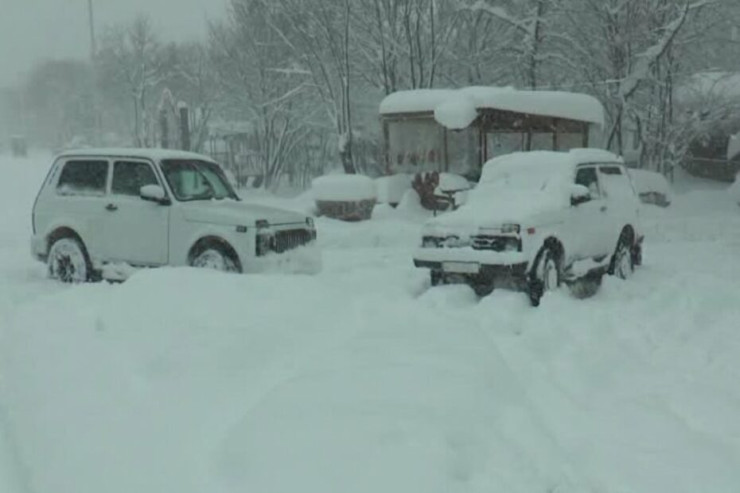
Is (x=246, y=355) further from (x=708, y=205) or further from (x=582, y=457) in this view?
(x=708, y=205)

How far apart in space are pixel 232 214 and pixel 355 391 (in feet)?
16.8

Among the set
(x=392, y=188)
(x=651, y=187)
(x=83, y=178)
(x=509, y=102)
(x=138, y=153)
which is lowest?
(x=651, y=187)

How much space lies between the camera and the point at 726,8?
25.7m

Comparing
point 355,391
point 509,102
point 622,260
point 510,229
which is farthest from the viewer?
point 509,102

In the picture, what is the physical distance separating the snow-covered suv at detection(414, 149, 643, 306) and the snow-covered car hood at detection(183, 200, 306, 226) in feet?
6.10

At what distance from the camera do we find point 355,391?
16.0 ft

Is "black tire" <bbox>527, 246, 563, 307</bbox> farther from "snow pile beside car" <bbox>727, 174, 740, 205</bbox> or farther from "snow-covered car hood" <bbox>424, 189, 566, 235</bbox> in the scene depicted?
"snow pile beside car" <bbox>727, 174, 740, 205</bbox>

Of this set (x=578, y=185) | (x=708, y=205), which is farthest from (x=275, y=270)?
(x=708, y=205)

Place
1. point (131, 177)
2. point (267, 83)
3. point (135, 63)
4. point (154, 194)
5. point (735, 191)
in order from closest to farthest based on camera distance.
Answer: point (154, 194)
point (131, 177)
point (735, 191)
point (267, 83)
point (135, 63)

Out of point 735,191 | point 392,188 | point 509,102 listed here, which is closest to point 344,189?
point 392,188

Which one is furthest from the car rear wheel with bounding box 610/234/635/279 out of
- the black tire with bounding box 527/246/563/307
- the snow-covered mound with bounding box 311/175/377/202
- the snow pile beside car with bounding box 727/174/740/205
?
the snow pile beside car with bounding box 727/174/740/205

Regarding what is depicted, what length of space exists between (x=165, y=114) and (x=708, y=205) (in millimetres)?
18509

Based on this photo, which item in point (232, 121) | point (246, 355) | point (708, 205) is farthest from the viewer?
point (232, 121)

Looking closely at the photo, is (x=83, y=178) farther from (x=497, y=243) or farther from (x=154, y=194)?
(x=497, y=243)
